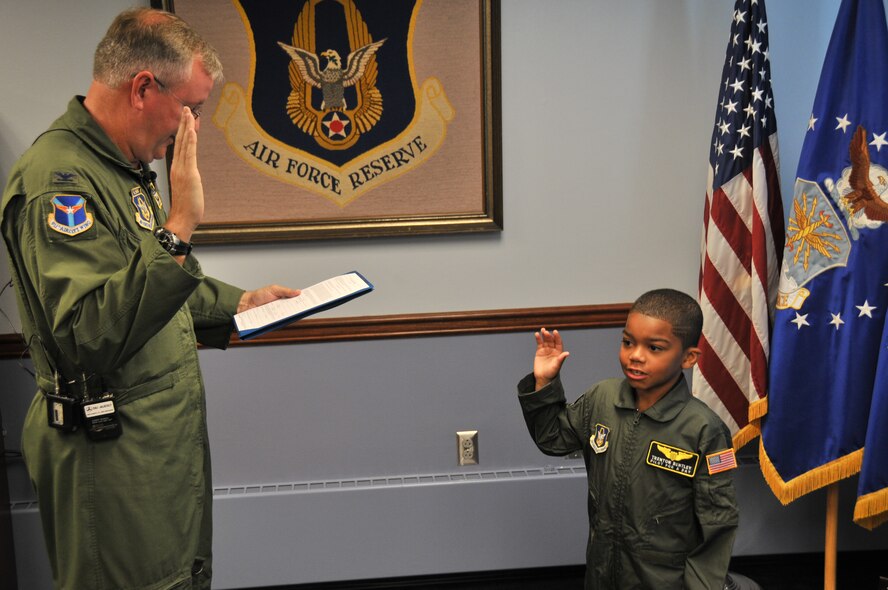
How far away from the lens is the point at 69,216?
137 cm

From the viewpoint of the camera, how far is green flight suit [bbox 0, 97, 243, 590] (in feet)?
4.37

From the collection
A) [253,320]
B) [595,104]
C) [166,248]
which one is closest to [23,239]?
[166,248]

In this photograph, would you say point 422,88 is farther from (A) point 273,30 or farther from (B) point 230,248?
(B) point 230,248

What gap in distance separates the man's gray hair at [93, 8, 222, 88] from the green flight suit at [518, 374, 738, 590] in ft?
3.53

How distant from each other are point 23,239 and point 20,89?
139 centimetres

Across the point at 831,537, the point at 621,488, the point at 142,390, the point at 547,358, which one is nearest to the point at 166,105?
the point at 142,390

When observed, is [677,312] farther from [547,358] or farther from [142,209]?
[142,209]

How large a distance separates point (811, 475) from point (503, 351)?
3.52 ft

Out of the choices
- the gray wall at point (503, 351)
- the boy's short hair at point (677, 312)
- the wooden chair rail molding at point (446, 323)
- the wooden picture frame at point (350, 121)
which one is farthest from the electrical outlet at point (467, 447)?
the boy's short hair at point (677, 312)

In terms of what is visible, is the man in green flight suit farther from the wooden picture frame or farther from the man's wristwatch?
the wooden picture frame

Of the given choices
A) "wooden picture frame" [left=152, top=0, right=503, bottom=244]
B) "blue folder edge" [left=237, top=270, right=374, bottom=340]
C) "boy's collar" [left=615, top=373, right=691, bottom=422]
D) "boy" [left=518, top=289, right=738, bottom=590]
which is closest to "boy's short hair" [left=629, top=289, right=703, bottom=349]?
"boy" [left=518, top=289, right=738, bottom=590]

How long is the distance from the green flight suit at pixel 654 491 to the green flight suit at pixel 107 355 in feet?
2.73

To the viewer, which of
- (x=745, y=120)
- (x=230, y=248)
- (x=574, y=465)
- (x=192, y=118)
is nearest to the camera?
(x=192, y=118)

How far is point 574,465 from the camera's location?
282 cm
